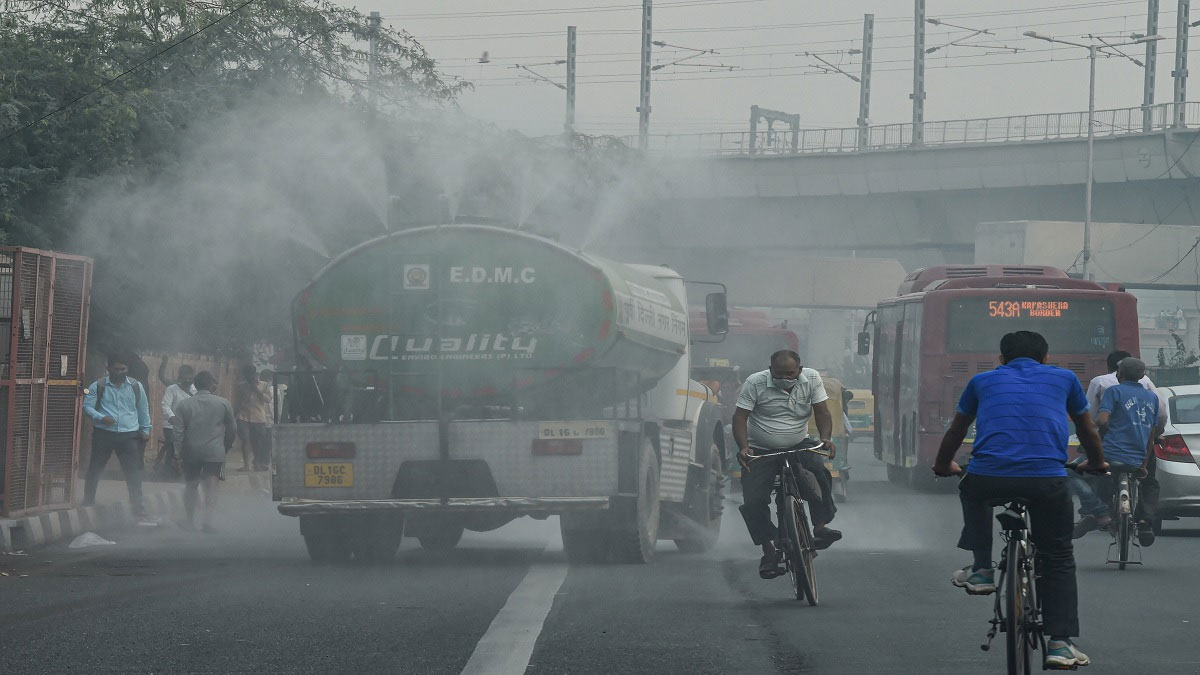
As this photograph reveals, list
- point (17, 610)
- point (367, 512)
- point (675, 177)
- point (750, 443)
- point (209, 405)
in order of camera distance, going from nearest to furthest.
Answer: point (17, 610), point (750, 443), point (367, 512), point (209, 405), point (675, 177)

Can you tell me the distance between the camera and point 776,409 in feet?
Result: 37.5

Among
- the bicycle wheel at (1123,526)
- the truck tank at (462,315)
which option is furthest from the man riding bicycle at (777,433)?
the bicycle wheel at (1123,526)

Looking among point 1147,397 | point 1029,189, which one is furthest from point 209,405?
point 1029,189

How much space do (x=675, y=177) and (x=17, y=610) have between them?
3789cm

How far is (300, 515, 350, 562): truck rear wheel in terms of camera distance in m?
14.2

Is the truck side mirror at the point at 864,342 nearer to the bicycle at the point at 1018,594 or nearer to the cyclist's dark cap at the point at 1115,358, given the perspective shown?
the cyclist's dark cap at the point at 1115,358

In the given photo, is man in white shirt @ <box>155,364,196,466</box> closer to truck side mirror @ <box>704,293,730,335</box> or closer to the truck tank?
the truck tank

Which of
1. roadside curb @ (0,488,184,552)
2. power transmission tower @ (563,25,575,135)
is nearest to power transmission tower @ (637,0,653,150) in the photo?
power transmission tower @ (563,25,575,135)

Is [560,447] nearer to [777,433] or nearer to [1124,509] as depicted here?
[777,433]

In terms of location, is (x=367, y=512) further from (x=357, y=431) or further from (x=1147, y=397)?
(x=1147, y=397)

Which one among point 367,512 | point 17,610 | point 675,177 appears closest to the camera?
point 17,610

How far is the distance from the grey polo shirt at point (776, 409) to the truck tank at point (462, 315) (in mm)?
2846

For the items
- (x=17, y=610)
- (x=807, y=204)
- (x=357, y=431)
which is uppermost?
(x=807, y=204)

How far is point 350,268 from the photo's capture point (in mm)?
14250
